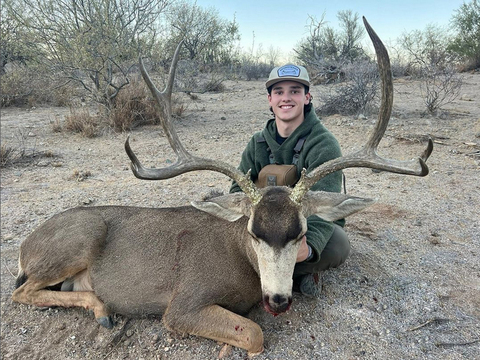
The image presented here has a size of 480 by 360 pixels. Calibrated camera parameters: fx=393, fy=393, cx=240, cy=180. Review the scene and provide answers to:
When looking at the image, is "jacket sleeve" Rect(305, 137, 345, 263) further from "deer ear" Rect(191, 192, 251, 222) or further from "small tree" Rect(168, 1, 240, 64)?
"small tree" Rect(168, 1, 240, 64)

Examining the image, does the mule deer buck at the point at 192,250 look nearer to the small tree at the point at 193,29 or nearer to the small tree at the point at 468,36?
the small tree at the point at 193,29

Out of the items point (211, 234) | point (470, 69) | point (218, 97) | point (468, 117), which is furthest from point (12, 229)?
point (470, 69)

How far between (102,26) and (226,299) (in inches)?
388

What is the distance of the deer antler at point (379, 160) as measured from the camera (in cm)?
308

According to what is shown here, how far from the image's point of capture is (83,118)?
10.8 m

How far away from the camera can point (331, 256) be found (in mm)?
4047

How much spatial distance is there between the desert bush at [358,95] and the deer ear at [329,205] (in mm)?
8795

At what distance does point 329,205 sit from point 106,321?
2.37 metres

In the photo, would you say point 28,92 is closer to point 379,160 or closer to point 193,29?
point 193,29

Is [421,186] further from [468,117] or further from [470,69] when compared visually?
[470,69]

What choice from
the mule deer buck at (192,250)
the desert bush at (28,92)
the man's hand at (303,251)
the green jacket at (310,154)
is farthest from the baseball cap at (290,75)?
the desert bush at (28,92)

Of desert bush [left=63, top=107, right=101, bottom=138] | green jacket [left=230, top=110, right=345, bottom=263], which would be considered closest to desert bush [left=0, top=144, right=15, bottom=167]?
desert bush [left=63, top=107, right=101, bottom=138]

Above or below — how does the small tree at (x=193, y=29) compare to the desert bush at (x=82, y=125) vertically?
above

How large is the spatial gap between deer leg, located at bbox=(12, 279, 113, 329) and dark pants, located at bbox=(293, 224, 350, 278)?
2.04 meters
